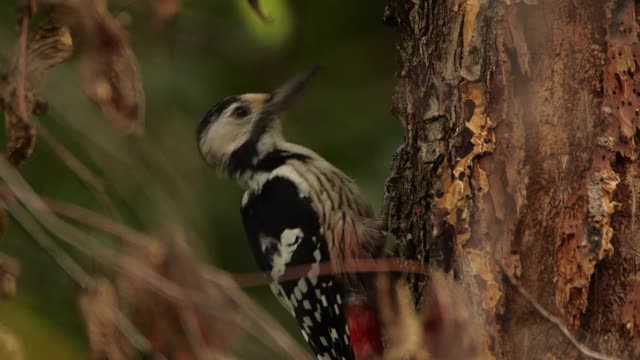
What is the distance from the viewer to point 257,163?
173 inches

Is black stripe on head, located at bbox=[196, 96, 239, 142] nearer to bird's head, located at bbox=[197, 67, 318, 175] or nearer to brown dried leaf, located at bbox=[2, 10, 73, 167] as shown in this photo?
bird's head, located at bbox=[197, 67, 318, 175]

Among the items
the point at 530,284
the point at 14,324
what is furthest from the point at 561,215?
the point at 14,324

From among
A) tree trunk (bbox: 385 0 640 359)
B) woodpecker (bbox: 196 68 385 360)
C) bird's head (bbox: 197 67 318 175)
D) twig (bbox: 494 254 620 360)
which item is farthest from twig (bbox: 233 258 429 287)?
bird's head (bbox: 197 67 318 175)

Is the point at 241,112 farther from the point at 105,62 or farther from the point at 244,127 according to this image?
the point at 105,62

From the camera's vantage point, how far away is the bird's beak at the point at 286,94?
4.45 metres

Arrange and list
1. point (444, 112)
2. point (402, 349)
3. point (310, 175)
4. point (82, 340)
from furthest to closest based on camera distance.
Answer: point (82, 340)
point (310, 175)
point (444, 112)
point (402, 349)

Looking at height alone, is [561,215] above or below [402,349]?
below

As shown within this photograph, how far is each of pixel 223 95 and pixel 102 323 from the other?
4425 millimetres

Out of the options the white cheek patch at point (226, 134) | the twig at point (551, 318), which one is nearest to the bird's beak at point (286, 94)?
the white cheek patch at point (226, 134)

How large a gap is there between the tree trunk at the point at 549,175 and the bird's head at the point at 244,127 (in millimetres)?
1541

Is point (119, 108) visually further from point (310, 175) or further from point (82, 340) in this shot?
point (82, 340)

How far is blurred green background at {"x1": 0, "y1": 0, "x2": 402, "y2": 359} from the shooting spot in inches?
218

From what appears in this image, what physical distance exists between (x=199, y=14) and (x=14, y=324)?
2114 mm

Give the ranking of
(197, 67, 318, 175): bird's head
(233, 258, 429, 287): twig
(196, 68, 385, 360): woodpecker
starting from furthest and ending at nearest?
(197, 67, 318, 175): bird's head, (196, 68, 385, 360): woodpecker, (233, 258, 429, 287): twig
